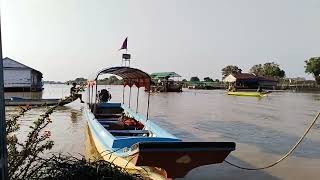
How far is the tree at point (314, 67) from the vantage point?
3090 inches

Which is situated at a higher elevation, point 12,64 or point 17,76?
point 12,64

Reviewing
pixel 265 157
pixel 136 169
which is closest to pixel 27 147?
pixel 136 169

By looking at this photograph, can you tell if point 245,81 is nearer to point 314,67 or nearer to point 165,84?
point 165,84

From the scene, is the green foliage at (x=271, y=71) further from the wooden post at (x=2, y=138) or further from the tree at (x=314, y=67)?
the wooden post at (x=2, y=138)

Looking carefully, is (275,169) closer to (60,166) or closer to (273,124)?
(60,166)

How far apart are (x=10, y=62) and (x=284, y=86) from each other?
55.6 metres

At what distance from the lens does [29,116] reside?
20891mm

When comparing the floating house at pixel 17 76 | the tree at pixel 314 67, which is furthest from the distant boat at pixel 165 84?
the tree at pixel 314 67

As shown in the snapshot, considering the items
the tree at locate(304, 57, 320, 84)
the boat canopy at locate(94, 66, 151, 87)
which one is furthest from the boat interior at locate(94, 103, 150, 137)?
the tree at locate(304, 57, 320, 84)

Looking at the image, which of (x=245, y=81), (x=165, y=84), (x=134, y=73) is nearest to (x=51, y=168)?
(x=134, y=73)

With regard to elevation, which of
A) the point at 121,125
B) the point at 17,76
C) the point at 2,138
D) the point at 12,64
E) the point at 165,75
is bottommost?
the point at 121,125

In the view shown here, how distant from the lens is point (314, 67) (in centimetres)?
7881

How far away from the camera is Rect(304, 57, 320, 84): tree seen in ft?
258

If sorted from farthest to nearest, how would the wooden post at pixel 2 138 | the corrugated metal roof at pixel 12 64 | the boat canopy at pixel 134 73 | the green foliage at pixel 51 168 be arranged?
the corrugated metal roof at pixel 12 64, the boat canopy at pixel 134 73, the green foliage at pixel 51 168, the wooden post at pixel 2 138
